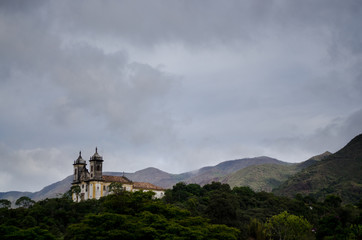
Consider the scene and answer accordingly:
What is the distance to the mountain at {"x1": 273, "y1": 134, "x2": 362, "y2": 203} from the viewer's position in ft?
435

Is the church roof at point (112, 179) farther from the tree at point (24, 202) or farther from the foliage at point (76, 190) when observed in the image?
the tree at point (24, 202)

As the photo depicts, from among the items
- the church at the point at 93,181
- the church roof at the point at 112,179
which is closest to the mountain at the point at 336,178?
the church roof at the point at 112,179

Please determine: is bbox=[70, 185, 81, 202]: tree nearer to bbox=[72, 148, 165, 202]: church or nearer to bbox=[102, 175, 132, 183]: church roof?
bbox=[72, 148, 165, 202]: church

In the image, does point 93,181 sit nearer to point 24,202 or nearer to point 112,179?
point 112,179

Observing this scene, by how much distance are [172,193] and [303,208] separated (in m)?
31.6

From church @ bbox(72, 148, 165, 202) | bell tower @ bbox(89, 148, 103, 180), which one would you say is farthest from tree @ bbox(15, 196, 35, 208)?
bell tower @ bbox(89, 148, 103, 180)

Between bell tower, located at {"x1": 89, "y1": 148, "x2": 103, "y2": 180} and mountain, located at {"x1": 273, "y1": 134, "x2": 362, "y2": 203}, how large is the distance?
79.8 metres

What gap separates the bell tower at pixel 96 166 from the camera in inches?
3765

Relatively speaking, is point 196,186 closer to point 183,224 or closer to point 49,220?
point 49,220

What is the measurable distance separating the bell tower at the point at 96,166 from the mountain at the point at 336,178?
262ft

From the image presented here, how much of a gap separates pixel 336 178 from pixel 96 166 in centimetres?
9865

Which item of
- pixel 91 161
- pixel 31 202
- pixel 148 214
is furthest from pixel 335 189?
pixel 148 214

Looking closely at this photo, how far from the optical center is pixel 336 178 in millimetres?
147625

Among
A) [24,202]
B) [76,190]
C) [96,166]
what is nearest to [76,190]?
[76,190]
